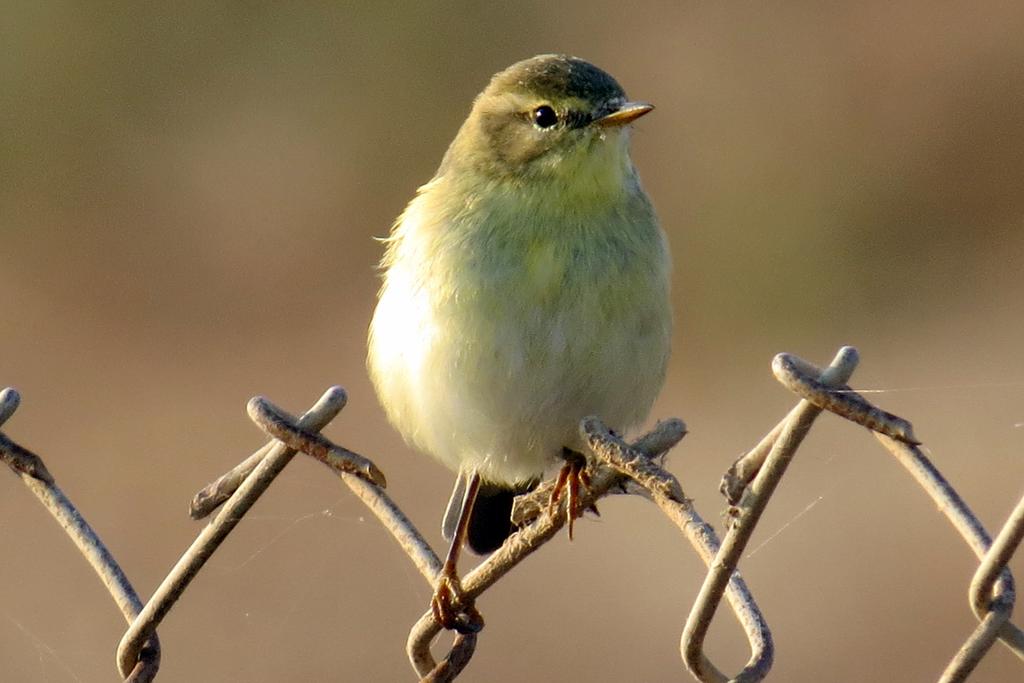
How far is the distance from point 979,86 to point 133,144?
6016mm

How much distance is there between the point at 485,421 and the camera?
12.6 ft

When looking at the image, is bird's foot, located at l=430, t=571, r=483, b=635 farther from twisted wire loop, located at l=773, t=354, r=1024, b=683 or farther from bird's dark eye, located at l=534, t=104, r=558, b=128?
bird's dark eye, located at l=534, t=104, r=558, b=128

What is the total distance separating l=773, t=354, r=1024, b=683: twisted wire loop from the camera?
1.87m

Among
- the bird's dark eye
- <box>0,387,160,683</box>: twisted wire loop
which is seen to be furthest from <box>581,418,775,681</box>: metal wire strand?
the bird's dark eye

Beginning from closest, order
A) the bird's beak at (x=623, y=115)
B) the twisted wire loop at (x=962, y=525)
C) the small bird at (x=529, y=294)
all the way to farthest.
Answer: the twisted wire loop at (x=962, y=525), the small bird at (x=529, y=294), the bird's beak at (x=623, y=115)

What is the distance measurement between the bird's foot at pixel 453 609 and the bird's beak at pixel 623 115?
1.44 meters

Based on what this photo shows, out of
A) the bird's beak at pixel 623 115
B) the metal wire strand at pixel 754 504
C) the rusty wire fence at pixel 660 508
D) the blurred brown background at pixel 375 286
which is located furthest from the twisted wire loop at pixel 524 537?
the blurred brown background at pixel 375 286

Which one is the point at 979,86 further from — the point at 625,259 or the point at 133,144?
the point at 625,259

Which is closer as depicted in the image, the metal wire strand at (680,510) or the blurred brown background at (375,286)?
the metal wire strand at (680,510)

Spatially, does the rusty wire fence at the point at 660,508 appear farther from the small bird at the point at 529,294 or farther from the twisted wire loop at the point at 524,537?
the small bird at the point at 529,294

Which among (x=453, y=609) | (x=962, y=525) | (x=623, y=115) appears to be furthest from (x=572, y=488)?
(x=623, y=115)

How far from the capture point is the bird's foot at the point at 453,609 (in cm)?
276

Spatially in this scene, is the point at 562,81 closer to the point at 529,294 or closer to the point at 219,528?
the point at 529,294

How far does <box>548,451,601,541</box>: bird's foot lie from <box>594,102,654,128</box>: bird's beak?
882mm
